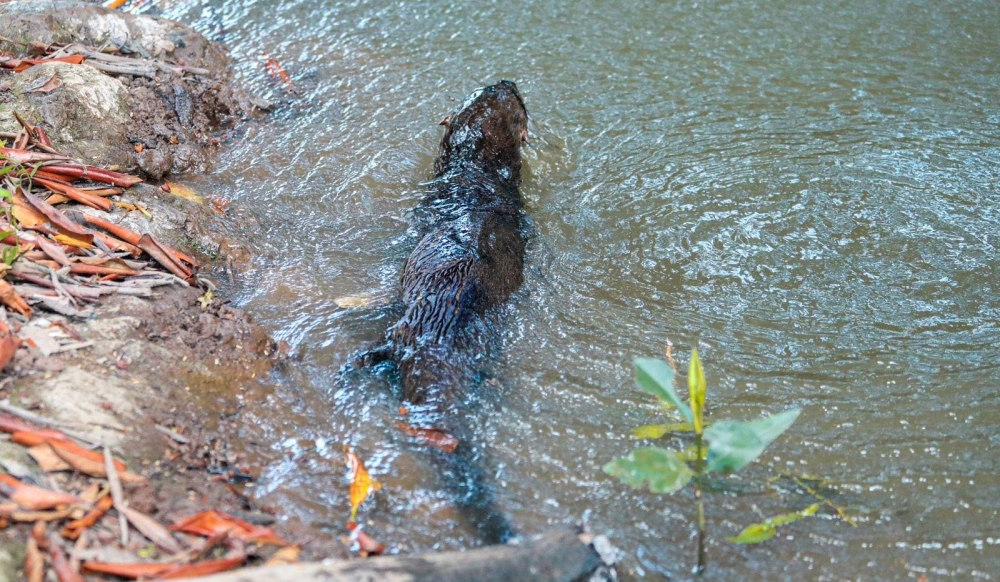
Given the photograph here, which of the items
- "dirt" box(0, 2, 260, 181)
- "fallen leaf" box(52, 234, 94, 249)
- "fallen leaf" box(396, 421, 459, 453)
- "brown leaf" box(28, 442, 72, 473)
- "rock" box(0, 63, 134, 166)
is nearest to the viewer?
"brown leaf" box(28, 442, 72, 473)

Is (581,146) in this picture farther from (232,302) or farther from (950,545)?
(950,545)

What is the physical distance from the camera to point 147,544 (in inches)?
90.3

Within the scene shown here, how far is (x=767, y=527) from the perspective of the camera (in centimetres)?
273

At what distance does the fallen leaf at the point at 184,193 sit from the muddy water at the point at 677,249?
0.22m

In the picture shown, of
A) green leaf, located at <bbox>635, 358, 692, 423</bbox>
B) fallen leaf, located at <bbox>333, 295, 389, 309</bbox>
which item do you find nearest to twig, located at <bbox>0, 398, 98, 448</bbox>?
fallen leaf, located at <bbox>333, 295, 389, 309</bbox>

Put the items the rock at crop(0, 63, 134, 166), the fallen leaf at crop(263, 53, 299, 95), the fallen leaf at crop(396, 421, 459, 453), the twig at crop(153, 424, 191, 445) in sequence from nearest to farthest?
the twig at crop(153, 424, 191, 445) < the fallen leaf at crop(396, 421, 459, 453) < the rock at crop(0, 63, 134, 166) < the fallen leaf at crop(263, 53, 299, 95)

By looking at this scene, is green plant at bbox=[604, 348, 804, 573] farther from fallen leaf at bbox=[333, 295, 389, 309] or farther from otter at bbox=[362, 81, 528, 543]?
fallen leaf at bbox=[333, 295, 389, 309]

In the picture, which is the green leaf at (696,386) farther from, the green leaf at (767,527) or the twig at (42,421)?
the twig at (42,421)

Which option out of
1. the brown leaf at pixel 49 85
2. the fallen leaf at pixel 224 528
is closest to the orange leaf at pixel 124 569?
the fallen leaf at pixel 224 528

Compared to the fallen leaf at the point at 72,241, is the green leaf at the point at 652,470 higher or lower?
lower

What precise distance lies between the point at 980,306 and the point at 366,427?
3.09 metres

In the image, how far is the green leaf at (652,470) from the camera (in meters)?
2.43

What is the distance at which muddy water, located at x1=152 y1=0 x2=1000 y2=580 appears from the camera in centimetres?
287

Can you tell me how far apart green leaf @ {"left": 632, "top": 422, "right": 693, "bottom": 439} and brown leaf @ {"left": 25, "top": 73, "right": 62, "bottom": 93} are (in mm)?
3803
